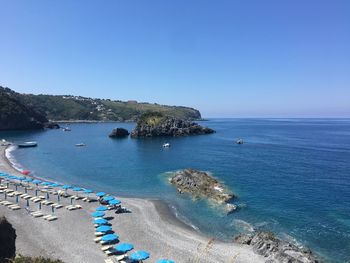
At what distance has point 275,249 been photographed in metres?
35.9

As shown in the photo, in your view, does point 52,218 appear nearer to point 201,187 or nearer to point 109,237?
point 109,237

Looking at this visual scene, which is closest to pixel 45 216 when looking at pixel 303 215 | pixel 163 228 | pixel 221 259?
pixel 163 228

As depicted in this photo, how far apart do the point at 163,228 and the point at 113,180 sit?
3131 centimetres

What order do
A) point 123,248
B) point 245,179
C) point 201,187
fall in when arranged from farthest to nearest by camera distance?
point 245,179 < point 201,187 < point 123,248

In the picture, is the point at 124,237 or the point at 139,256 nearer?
the point at 139,256

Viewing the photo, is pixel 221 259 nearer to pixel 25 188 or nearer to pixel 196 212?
pixel 196 212

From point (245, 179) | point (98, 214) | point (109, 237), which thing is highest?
point (98, 214)

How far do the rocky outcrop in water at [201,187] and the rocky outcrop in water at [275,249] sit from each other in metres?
12.3

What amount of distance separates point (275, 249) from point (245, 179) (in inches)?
1465

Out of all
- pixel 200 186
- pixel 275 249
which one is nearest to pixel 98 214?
pixel 275 249

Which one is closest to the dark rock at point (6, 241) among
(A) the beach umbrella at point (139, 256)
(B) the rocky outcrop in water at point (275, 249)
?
(A) the beach umbrella at point (139, 256)

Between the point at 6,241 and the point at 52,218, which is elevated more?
the point at 6,241

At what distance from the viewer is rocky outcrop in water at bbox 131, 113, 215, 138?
169125 mm

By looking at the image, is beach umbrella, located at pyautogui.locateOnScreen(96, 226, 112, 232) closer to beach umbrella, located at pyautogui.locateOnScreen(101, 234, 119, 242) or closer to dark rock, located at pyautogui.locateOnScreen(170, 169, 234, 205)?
beach umbrella, located at pyautogui.locateOnScreen(101, 234, 119, 242)
